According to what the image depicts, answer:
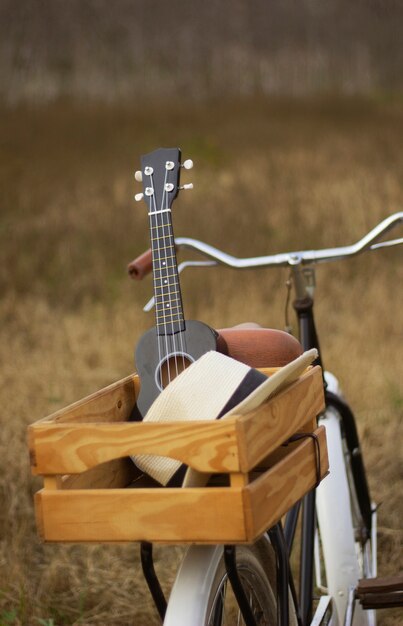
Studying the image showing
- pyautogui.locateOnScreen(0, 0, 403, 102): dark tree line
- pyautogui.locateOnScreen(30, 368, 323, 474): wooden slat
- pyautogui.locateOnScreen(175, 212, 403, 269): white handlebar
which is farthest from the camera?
pyautogui.locateOnScreen(0, 0, 403, 102): dark tree line

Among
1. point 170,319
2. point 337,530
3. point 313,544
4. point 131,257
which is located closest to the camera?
point 170,319

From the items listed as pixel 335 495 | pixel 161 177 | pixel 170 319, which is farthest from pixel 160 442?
pixel 335 495

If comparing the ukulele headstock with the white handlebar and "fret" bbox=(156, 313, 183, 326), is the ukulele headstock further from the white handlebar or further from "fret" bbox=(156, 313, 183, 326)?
the white handlebar

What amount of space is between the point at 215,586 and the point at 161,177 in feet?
2.37

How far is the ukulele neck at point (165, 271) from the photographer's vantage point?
1.80 metres

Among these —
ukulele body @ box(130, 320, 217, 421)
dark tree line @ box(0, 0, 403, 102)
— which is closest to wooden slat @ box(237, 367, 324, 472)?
ukulele body @ box(130, 320, 217, 421)

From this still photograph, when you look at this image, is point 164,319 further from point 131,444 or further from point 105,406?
point 131,444

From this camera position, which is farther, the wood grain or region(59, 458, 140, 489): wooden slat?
region(59, 458, 140, 489): wooden slat

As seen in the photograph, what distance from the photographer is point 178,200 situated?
8828mm

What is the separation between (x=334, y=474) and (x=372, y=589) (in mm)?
417

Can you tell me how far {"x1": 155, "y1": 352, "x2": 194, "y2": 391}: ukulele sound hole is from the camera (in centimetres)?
176

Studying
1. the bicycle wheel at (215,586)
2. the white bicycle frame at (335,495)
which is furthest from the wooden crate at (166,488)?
the white bicycle frame at (335,495)

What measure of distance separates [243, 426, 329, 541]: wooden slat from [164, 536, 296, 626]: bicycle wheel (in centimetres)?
14

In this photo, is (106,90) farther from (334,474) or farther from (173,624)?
(173,624)
